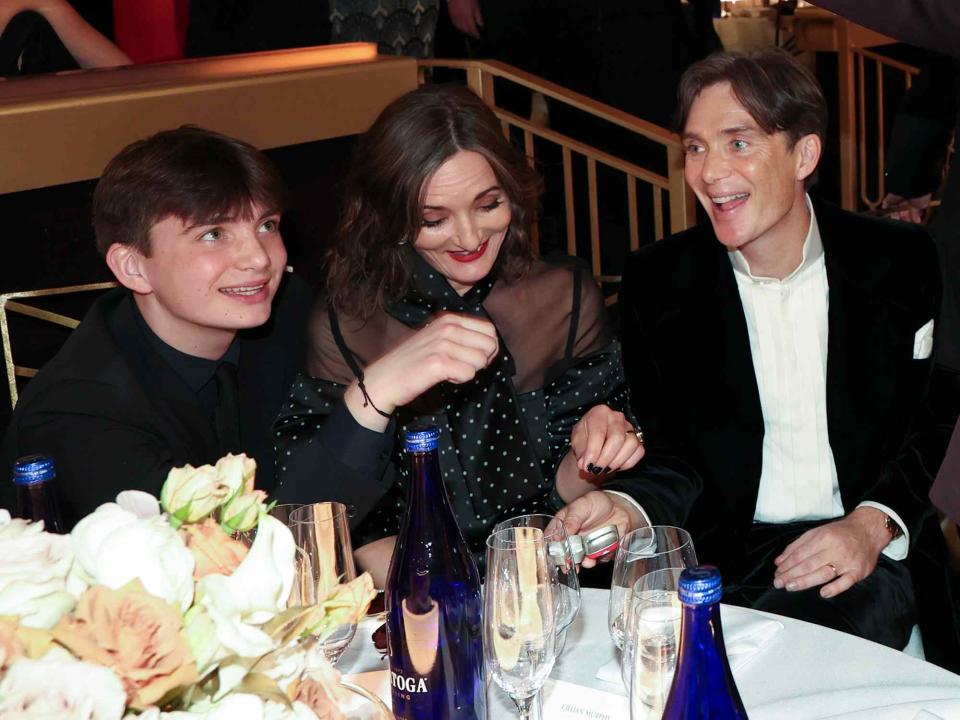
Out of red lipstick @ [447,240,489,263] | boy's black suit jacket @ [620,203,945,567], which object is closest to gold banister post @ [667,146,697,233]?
boy's black suit jacket @ [620,203,945,567]

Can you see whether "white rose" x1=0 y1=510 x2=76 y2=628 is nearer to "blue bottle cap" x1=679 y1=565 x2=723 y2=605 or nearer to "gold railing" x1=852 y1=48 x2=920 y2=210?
"blue bottle cap" x1=679 y1=565 x2=723 y2=605

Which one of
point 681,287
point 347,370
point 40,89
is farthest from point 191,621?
point 40,89

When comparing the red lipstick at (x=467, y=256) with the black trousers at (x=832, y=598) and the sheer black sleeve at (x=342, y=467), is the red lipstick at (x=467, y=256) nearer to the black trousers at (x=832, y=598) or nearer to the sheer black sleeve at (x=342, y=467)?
the sheer black sleeve at (x=342, y=467)

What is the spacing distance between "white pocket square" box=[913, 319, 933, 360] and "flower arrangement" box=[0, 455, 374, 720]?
1594 mm

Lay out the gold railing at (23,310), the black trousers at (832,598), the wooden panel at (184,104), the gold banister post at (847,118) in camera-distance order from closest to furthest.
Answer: the black trousers at (832,598)
the gold railing at (23,310)
the wooden panel at (184,104)
the gold banister post at (847,118)

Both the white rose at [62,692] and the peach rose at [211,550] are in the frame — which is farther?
the peach rose at [211,550]

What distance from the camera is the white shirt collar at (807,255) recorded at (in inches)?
90.0

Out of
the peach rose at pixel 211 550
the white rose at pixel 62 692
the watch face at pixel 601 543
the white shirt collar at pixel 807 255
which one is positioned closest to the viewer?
the white rose at pixel 62 692

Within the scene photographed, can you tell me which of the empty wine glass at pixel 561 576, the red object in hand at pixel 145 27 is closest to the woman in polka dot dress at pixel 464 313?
the empty wine glass at pixel 561 576

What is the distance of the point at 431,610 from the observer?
1.30 m

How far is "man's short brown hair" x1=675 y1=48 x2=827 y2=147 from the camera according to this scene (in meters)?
2.22

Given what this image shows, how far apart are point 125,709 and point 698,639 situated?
17.4 inches

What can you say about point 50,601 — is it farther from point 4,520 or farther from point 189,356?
point 189,356

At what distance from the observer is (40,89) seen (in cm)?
300
